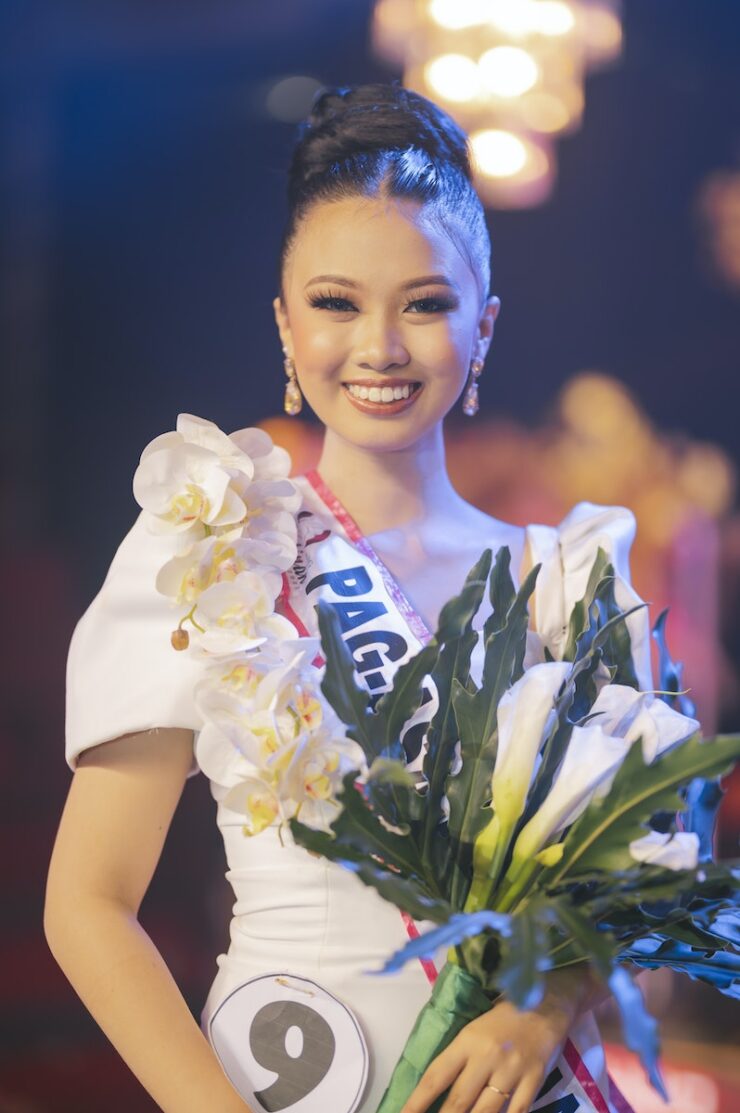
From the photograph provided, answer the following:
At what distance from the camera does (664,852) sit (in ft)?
3.97

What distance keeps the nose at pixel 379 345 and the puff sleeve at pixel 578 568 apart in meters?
0.29

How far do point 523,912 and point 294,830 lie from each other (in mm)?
209

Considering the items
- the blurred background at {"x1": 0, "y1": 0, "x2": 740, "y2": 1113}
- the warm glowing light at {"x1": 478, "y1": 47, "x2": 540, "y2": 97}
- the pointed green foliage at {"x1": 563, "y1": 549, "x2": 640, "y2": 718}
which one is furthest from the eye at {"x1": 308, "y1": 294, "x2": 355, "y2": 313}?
the warm glowing light at {"x1": 478, "y1": 47, "x2": 540, "y2": 97}

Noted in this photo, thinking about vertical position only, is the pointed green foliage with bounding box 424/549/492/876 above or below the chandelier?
below

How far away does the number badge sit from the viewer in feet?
4.69

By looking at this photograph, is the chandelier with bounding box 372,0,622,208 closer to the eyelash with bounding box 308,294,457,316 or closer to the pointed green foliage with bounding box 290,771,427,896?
the eyelash with bounding box 308,294,457,316

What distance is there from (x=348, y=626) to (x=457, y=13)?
1188 millimetres

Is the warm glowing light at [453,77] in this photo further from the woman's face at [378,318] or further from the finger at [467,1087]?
the finger at [467,1087]

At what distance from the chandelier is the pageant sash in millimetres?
807

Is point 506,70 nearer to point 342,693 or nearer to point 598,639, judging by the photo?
point 598,639

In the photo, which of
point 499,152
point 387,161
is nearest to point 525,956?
point 387,161

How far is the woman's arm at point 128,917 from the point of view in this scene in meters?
1.41

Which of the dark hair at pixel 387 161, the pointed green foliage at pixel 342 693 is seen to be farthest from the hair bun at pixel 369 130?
the pointed green foliage at pixel 342 693

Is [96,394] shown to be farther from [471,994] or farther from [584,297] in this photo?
[471,994]
